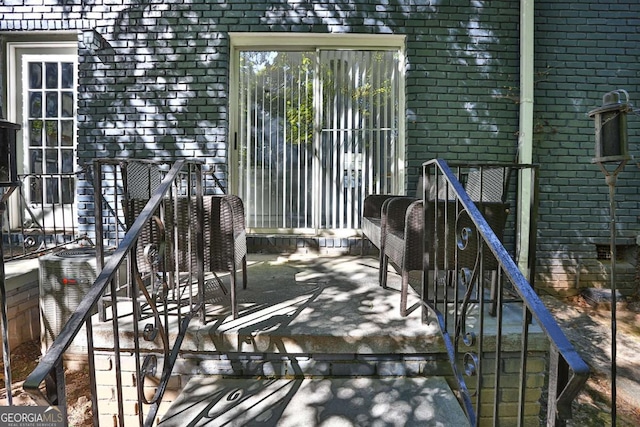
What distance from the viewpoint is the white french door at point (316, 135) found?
4672mm

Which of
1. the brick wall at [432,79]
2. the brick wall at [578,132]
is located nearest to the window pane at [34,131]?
the brick wall at [432,79]

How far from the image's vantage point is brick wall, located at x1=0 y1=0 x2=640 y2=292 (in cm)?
427

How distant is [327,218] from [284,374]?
9.08 ft

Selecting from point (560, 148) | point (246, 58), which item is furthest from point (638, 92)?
point (246, 58)

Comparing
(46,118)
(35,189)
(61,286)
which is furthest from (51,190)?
(61,286)

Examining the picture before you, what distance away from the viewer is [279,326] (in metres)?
2.18

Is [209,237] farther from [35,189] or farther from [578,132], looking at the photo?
[578,132]

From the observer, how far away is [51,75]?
4.62 meters

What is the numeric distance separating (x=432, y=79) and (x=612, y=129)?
291cm

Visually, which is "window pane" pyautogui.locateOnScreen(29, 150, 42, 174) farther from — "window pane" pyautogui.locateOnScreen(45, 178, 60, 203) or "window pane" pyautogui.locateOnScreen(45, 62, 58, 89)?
"window pane" pyautogui.locateOnScreen(45, 62, 58, 89)

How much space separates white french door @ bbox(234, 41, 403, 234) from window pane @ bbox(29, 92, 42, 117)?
2398 millimetres

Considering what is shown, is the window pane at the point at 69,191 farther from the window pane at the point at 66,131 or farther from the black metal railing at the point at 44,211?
the window pane at the point at 66,131

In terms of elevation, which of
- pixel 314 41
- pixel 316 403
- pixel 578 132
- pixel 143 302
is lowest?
pixel 316 403

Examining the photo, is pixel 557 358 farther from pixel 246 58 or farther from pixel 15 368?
pixel 246 58
